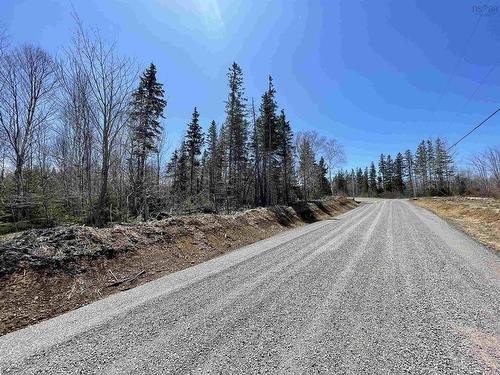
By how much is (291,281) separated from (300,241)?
5.16 meters

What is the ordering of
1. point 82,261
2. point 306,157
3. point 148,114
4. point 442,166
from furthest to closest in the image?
1. point 442,166
2. point 306,157
3. point 148,114
4. point 82,261

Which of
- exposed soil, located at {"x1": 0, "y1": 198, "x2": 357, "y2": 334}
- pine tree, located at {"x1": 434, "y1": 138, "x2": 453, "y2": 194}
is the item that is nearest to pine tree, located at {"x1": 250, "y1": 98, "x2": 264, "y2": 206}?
exposed soil, located at {"x1": 0, "y1": 198, "x2": 357, "y2": 334}

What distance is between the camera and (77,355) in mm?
3008

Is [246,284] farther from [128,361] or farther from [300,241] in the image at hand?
[300,241]

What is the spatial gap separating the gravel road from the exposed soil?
0.51 metres

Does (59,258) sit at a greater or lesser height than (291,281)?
greater

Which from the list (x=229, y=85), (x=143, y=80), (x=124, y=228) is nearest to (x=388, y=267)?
(x=124, y=228)

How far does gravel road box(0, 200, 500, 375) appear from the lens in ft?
9.12

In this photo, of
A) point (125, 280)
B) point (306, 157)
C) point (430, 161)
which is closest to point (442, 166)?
point (430, 161)

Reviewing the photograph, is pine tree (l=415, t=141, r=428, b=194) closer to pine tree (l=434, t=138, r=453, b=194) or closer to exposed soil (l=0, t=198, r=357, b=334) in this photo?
pine tree (l=434, t=138, r=453, b=194)

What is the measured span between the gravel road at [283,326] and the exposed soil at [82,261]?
51 centimetres

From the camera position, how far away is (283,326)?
11.7 ft

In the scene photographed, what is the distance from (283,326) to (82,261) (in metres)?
4.62

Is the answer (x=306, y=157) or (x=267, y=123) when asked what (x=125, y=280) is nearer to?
(x=267, y=123)
